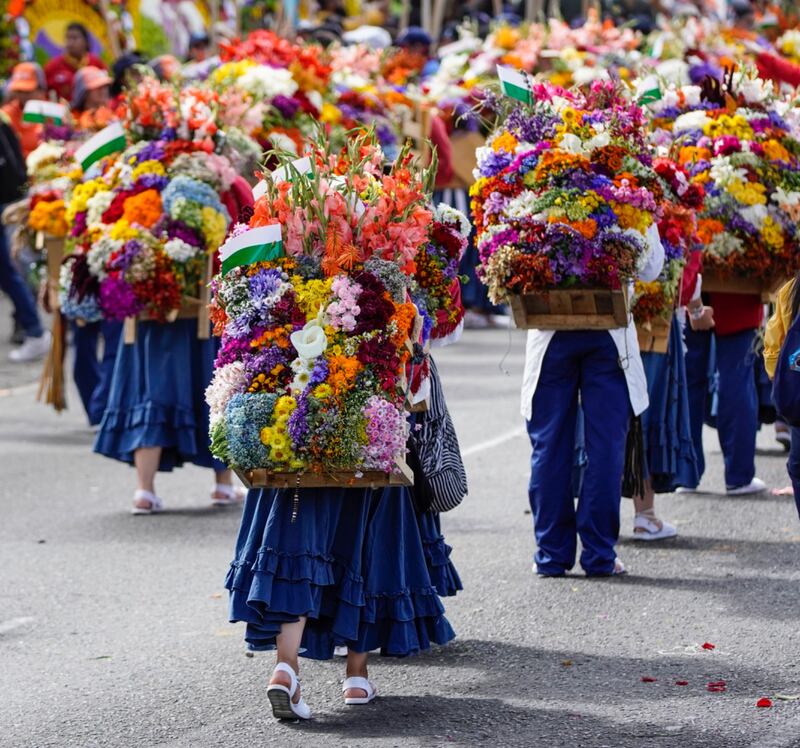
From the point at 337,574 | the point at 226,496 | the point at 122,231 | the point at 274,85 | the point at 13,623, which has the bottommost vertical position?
the point at 13,623

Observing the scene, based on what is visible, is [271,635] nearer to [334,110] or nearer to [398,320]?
[398,320]

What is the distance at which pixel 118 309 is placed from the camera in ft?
31.3

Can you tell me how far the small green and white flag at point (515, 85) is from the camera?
26.1 ft

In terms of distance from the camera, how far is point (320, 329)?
6008 mm

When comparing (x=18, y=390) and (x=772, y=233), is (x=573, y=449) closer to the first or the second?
(x=772, y=233)

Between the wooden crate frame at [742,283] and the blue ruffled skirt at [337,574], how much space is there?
3.54 metres

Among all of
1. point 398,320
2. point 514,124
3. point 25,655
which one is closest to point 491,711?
point 398,320

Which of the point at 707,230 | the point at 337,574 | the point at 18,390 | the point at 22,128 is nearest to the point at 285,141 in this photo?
the point at 707,230

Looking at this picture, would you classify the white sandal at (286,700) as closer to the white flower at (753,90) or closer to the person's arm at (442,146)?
the white flower at (753,90)

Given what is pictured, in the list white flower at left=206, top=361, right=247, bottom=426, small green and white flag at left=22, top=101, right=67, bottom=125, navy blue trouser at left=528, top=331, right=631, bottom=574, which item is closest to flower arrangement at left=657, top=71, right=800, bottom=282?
navy blue trouser at left=528, top=331, right=631, bottom=574

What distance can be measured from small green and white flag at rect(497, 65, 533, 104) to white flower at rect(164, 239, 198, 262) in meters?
2.24

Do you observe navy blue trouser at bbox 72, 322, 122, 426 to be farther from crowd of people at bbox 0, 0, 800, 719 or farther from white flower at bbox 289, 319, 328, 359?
white flower at bbox 289, 319, 328, 359

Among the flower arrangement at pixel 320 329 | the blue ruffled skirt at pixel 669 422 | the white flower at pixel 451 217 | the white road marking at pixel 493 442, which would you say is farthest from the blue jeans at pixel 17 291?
the flower arrangement at pixel 320 329

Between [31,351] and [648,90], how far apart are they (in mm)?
8311
